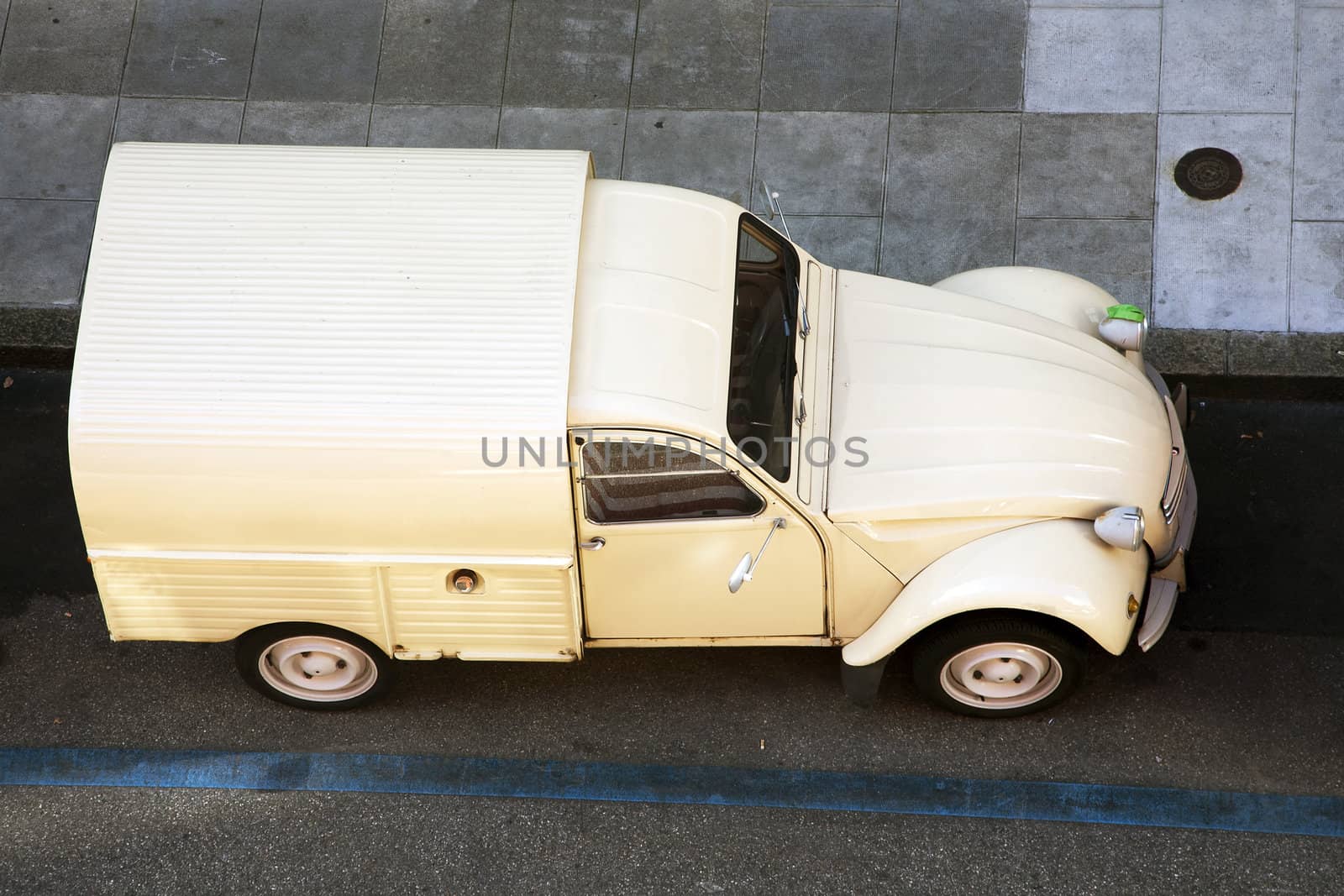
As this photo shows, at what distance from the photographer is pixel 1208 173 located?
283 inches

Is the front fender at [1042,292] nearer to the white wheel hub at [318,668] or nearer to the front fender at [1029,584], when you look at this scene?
the front fender at [1029,584]

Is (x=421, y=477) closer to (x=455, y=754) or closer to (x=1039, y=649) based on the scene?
(x=455, y=754)

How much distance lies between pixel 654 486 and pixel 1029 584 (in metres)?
1.48

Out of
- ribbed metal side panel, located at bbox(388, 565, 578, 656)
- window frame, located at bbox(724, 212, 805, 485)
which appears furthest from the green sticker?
ribbed metal side panel, located at bbox(388, 565, 578, 656)

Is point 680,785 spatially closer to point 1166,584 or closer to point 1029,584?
point 1029,584

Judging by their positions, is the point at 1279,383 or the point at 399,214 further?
the point at 1279,383

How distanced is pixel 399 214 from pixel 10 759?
301 cm

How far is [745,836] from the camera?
5176 mm

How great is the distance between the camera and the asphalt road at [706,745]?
5.07 metres

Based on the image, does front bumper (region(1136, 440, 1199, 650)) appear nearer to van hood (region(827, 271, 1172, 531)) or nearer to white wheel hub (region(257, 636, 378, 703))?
van hood (region(827, 271, 1172, 531))

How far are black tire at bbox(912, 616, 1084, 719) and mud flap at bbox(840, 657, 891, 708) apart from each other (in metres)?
0.20

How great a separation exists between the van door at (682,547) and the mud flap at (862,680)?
21 centimetres

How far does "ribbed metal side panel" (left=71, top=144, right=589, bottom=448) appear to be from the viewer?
14.8 feet

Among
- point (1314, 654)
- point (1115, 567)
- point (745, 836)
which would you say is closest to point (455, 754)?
point (745, 836)
